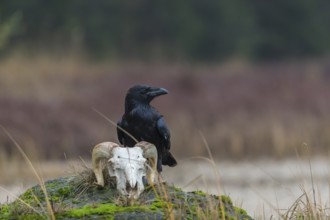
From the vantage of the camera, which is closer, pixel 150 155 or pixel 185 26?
pixel 150 155

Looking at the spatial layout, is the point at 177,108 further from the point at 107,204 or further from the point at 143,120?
the point at 107,204

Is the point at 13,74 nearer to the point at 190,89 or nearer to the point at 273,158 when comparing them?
the point at 190,89

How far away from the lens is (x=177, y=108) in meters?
23.8

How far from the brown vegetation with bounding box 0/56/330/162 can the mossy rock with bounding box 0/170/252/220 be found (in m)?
11.7

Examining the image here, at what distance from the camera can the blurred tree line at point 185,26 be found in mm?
36219

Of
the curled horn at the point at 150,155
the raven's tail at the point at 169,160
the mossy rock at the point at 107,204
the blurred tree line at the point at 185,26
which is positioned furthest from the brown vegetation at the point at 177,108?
the curled horn at the point at 150,155

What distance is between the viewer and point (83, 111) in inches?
906

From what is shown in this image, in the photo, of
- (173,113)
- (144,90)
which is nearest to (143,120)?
(144,90)

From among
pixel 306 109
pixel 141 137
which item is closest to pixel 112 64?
pixel 306 109

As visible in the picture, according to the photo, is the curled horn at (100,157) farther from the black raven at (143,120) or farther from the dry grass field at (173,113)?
the dry grass field at (173,113)

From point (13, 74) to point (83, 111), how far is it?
14.1ft

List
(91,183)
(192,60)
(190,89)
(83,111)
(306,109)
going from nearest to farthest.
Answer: (91,183), (83,111), (306,109), (190,89), (192,60)

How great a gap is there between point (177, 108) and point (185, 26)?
16.5m

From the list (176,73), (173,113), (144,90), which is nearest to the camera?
(144,90)
